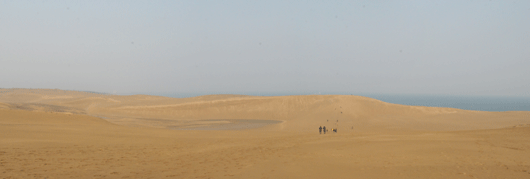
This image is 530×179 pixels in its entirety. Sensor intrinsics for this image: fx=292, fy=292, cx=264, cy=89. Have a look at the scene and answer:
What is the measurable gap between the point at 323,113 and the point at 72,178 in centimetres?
2730

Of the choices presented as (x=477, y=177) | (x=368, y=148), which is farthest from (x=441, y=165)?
(x=368, y=148)

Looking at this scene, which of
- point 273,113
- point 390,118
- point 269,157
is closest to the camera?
point 269,157

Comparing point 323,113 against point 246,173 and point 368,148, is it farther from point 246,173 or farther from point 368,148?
point 246,173

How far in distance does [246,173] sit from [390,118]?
2387cm

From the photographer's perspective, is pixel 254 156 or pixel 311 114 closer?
pixel 254 156

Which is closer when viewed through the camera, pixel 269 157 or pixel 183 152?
pixel 269 157

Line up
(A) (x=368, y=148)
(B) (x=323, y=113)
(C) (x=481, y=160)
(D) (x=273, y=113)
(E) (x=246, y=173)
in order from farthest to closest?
(D) (x=273, y=113)
(B) (x=323, y=113)
(A) (x=368, y=148)
(C) (x=481, y=160)
(E) (x=246, y=173)

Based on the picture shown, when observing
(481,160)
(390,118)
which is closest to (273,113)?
(390,118)

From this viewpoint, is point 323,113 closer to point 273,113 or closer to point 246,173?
point 273,113

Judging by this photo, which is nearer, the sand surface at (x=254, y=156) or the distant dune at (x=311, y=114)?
the sand surface at (x=254, y=156)

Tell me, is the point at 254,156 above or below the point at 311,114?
below

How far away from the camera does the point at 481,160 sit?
820cm

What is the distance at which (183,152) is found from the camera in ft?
34.7

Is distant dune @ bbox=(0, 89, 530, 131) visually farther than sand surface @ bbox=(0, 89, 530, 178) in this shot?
Yes
